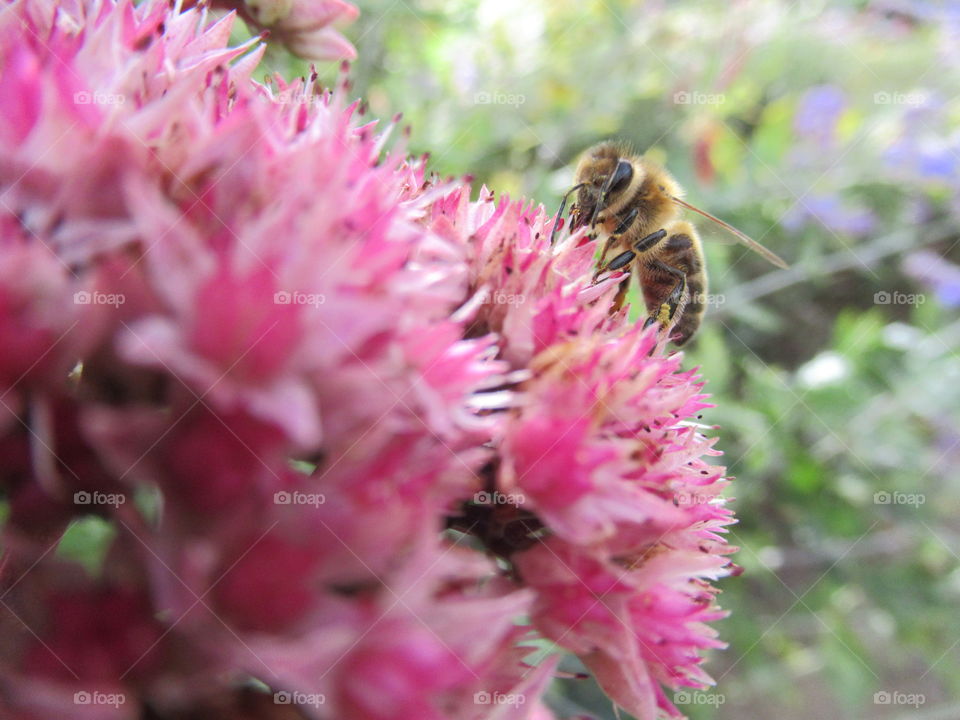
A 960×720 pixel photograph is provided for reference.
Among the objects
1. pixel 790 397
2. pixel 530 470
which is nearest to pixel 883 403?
pixel 790 397

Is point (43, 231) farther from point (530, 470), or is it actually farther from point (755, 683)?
point (755, 683)

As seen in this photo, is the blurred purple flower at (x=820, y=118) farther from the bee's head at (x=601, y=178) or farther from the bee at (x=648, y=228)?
the bee's head at (x=601, y=178)

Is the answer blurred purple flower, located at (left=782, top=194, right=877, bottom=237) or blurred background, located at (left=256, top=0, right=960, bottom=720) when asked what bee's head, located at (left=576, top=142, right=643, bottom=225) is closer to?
blurred background, located at (left=256, top=0, right=960, bottom=720)

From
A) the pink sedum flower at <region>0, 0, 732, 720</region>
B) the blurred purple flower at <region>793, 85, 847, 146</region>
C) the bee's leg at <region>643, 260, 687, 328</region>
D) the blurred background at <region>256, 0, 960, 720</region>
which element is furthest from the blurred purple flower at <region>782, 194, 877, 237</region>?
the pink sedum flower at <region>0, 0, 732, 720</region>

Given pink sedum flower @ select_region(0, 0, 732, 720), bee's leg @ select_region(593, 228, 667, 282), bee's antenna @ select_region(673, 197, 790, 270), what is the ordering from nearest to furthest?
pink sedum flower @ select_region(0, 0, 732, 720) → bee's leg @ select_region(593, 228, 667, 282) → bee's antenna @ select_region(673, 197, 790, 270)

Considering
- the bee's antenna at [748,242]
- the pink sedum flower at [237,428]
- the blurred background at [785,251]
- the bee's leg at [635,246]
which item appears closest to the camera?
the pink sedum flower at [237,428]

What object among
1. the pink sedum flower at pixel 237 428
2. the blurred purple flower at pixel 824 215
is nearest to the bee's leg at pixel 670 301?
the pink sedum flower at pixel 237 428

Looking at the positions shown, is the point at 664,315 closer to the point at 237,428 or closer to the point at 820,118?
the point at 237,428
